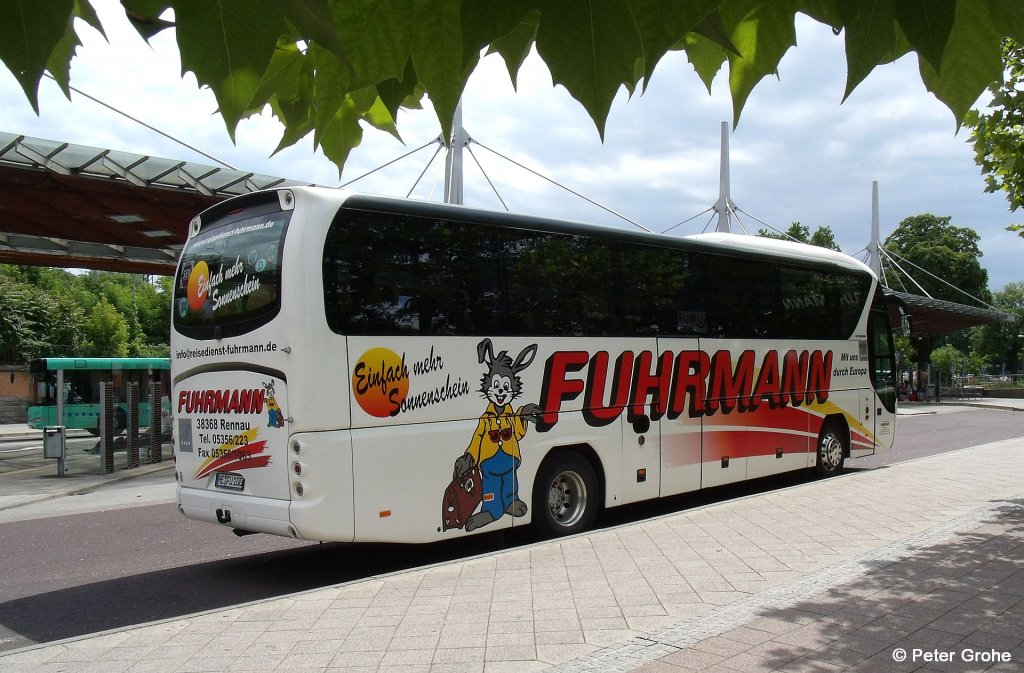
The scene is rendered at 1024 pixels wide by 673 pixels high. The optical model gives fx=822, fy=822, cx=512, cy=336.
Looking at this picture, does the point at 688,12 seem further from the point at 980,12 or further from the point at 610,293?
the point at 610,293

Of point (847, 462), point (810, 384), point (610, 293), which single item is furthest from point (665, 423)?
point (847, 462)

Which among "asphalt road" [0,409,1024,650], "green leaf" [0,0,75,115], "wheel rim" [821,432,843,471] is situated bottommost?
"asphalt road" [0,409,1024,650]

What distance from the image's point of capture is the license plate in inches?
292

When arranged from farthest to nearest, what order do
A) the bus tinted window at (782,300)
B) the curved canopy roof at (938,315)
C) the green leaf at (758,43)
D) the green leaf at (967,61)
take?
the curved canopy roof at (938,315)
the bus tinted window at (782,300)
the green leaf at (758,43)
the green leaf at (967,61)

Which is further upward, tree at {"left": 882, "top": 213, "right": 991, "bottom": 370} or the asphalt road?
tree at {"left": 882, "top": 213, "right": 991, "bottom": 370}

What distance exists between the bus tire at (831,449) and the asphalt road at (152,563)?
121 cm

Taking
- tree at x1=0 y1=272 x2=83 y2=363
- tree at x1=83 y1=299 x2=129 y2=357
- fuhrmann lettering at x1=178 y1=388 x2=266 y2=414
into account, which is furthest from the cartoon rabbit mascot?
tree at x1=83 y1=299 x2=129 y2=357

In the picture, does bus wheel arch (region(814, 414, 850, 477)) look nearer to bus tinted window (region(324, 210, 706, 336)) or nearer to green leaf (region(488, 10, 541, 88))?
bus tinted window (region(324, 210, 706, 336))

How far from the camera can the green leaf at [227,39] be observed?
3.84 ft

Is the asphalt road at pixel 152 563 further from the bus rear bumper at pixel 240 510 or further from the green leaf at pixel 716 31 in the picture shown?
the green leaf at pixel 716 31

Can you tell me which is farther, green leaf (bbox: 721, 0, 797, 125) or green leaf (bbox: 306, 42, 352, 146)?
green leaf (bbox: 306, 42, 352, 146)

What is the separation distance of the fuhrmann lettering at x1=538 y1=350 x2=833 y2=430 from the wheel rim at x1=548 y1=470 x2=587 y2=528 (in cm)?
66

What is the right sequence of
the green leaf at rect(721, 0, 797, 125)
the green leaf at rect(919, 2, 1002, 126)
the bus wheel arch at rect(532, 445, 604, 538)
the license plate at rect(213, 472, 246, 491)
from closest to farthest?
the green leaf at rect(919, 2, 1002, 126)
the green leaf at rect(721, 0, 797, 125)
the license plate at rect(213, 472, 246, 491)
the bus wheel arch at rect(532, 445, 604, 538)

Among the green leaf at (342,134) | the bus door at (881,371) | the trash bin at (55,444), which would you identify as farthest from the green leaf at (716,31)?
the trash bin at (55,444)
